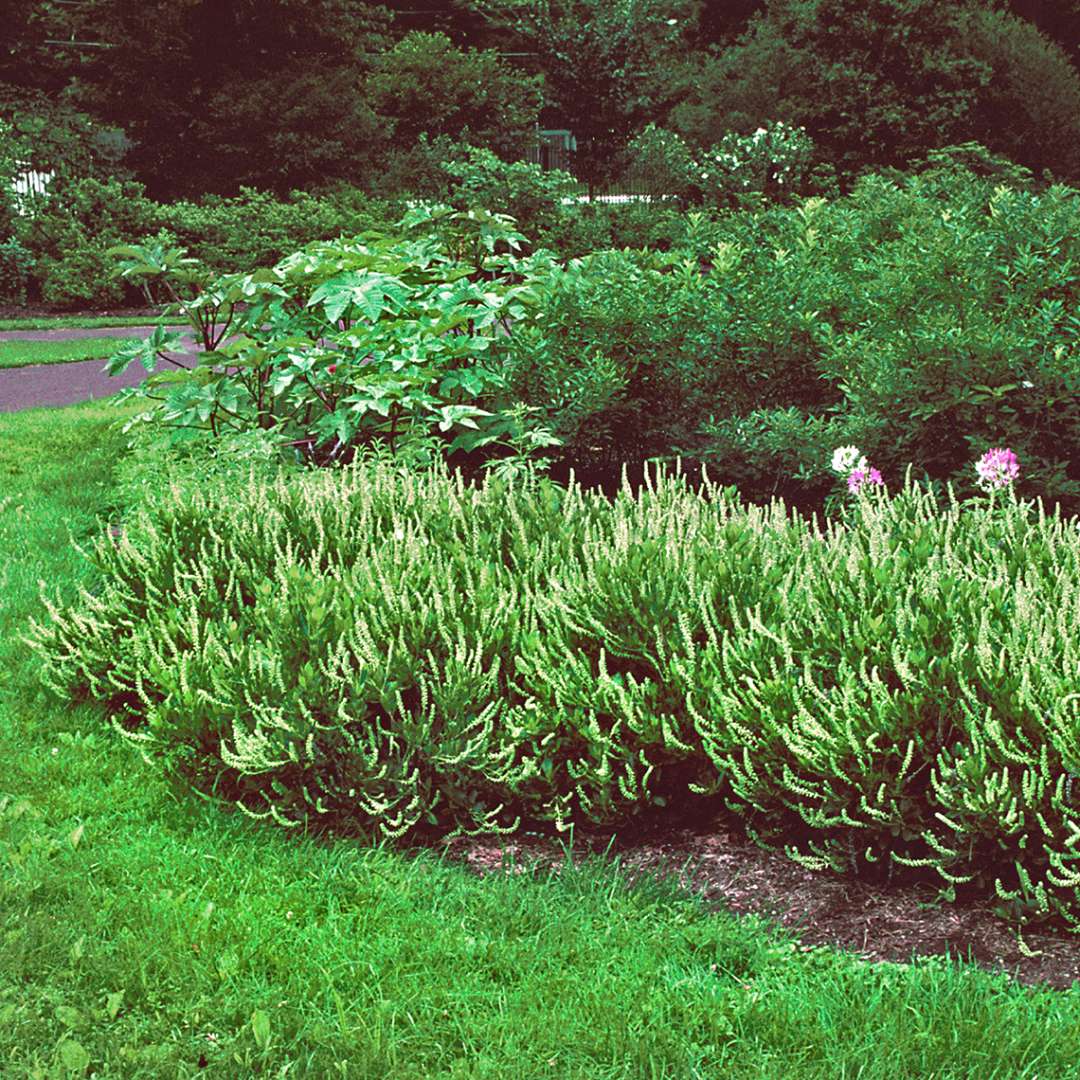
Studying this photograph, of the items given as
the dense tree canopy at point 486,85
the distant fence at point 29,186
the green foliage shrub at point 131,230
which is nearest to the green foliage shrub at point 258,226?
the green foliage shrub at point 131,230

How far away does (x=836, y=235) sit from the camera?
6.76m

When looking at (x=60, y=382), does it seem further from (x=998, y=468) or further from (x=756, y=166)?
(x=756, y=166)

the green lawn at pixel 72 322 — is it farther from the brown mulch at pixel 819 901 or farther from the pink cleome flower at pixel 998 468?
the brown mulch at pixel 819 901

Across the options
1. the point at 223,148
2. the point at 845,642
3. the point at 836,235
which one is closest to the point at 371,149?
the point at 223,148

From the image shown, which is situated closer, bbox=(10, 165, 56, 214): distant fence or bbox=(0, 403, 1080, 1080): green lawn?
bbox=(0, 403, 1080, 1080): green lawn

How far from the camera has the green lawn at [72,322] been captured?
664 inches

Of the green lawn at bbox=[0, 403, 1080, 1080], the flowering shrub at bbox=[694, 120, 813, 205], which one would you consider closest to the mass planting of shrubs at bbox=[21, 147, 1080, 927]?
the green lawn at bbox=[0, 403, 1080, 1080]

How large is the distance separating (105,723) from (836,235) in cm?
437

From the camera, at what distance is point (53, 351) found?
13.8 m

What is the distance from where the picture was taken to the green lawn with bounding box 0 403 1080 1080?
2.39 meters

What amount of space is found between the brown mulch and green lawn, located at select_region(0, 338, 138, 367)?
403 inches

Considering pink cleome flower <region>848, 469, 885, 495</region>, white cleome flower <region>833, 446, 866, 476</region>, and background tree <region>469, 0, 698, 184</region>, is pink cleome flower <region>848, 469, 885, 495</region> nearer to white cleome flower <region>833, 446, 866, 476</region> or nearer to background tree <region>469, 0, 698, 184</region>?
white cleome flower <region>833, 446, 866, 476</region>

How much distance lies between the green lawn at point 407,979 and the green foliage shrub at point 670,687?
237 mm

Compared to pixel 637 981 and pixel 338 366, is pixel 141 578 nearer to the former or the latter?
pixel 338 366
